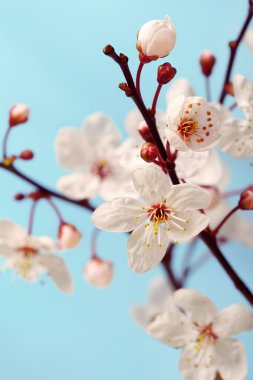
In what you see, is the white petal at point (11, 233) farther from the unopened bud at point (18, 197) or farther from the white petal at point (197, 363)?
the white petal at point (197, 363)

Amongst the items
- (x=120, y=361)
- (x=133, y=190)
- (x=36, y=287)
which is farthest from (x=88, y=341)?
(x=133, y=190)

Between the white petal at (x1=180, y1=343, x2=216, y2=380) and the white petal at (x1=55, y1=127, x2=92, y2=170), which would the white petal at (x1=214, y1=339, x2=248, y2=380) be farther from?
the white petal at (x1=55, y1=127, x2=92, y2=170)

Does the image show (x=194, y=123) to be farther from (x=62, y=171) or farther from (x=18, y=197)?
(x=62, y=171)

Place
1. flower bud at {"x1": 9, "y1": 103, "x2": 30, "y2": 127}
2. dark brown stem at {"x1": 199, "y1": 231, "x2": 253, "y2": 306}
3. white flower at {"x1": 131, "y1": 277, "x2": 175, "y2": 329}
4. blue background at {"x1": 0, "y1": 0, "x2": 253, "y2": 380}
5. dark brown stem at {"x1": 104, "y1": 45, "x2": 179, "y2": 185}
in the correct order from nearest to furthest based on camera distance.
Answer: dark brown stem at {"x1": 104, "y1": 45, "x2": 179, "y2": 185} → dark brown stem at {"x1": 199, "y1": 231, "x2": 253, "y2": 306} → flower bud at {"x1": 9, "y1": 103, "x2": 30, "y2": 127} → white flower at {"x1": 131, "y1": 277, "x2": 175, "y2": 329} → blue background at {"x1": 0, "y1": 0, "x2": 253, "y2": 380}

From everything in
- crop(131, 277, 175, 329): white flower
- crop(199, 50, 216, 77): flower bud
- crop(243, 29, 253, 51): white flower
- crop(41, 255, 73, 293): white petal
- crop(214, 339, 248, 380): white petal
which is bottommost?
crop(131, 277, 175, 329): white flower

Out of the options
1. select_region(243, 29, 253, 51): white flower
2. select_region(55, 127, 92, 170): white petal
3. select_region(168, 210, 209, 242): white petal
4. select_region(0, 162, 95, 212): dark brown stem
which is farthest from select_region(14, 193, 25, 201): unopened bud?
select_region(243, 29, 253, 51): white flower

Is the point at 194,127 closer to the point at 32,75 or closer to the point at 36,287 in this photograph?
the point at 32,75

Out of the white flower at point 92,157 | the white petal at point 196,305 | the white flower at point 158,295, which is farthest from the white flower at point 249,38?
the white flower at point 158,295

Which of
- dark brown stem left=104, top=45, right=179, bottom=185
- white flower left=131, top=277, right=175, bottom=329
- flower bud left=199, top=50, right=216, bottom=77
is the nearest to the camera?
dark brown stem left=104, top=45, right=179, bottom=185
